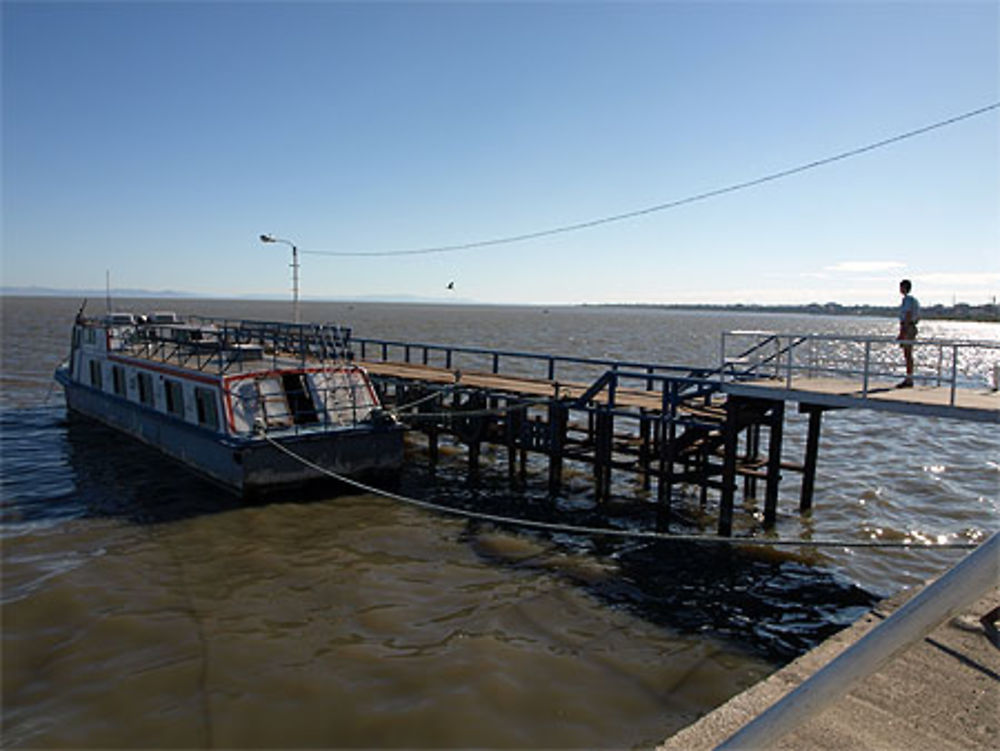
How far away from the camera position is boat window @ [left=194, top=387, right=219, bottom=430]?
17.6 m

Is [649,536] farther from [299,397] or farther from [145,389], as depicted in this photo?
[145,389]

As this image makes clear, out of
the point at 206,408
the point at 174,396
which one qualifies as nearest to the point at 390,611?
the point at 206,408

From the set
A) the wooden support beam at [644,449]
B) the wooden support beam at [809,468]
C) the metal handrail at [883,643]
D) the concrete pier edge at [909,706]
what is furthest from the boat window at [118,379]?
the metal handrail at [883,643]

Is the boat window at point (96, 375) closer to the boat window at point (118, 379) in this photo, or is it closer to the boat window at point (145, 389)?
the boat window at point (118, 379)

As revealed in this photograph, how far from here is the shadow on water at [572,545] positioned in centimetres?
1152

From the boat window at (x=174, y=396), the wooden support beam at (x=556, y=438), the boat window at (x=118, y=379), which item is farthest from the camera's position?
the boat window at (x=118, y=379)

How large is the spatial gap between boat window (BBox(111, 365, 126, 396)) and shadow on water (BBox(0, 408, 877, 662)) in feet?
5.83

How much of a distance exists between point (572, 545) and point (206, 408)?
9.87 metres

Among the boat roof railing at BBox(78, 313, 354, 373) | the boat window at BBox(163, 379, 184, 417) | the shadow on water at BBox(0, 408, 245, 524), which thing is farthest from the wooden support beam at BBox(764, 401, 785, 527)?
the boat window at BBox(163, 379, 184, 417)

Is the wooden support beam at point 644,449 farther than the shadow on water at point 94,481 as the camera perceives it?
Yes

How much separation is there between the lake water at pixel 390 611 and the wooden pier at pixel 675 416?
3.82ft

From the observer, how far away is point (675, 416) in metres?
15.4

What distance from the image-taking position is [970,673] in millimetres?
7102

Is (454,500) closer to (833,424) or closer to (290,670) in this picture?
(290,670)
